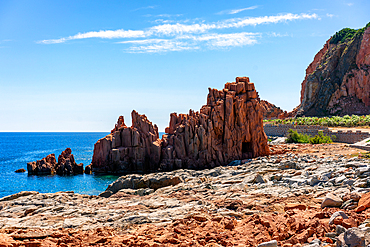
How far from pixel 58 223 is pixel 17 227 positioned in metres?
1.49

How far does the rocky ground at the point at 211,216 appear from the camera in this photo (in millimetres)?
9086

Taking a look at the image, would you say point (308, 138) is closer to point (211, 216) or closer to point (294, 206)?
point (294, 206)

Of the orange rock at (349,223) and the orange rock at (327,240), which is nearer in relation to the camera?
the orange rock at (327,240)

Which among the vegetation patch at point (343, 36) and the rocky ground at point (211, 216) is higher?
the vegetation patch at point (343, 36)

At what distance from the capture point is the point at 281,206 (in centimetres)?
1236

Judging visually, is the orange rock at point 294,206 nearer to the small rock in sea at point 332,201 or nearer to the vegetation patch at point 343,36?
the small rock in sea at point 332,201

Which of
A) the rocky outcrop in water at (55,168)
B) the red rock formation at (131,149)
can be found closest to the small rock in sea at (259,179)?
the red rock formation at (131,149)

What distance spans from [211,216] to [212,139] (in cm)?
2726

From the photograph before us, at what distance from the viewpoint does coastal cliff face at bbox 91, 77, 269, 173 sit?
38875 millimetres

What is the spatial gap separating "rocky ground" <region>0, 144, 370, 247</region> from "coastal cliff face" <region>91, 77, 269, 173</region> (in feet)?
65.6

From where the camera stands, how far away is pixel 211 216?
12.1m

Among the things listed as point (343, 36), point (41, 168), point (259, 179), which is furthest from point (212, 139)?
point (343, 36)

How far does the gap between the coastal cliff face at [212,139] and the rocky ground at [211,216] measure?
1999 centimetres

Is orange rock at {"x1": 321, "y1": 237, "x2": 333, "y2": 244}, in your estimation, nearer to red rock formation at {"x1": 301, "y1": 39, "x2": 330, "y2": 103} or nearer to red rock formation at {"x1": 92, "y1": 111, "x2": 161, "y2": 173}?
red rock formation at {"x1": 92, "y1": 111, "x2": 161, "y2": 173}
